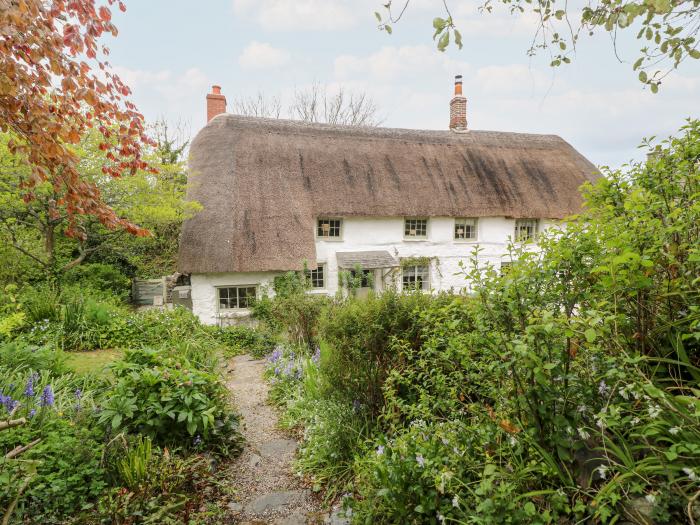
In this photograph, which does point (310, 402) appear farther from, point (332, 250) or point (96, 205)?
point (332, 250)

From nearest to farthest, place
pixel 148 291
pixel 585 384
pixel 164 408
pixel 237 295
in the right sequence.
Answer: pixel 585 384 < pixel 164 408 < pixel 237 295 < pixel 148 291

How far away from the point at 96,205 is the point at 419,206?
36.5 feet

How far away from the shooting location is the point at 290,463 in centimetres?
368

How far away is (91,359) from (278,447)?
4.24 meters

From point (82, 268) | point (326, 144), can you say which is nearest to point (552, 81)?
point (326, 144)

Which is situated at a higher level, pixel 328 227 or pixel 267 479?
pixel 328 227

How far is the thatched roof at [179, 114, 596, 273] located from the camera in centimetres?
1088

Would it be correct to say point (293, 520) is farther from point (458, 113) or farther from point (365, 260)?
point (458, 113)

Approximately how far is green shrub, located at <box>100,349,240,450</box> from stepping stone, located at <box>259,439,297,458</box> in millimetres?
334

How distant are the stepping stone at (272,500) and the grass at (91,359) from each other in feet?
12.4

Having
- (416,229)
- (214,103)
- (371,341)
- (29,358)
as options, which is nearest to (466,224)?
(416,229)

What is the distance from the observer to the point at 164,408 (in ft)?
11.1

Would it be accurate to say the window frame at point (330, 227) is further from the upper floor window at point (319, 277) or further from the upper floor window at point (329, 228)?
the upper floor window at point (319, 277)

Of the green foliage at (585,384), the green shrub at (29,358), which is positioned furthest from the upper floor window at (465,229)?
the green shrub at (29,358)
